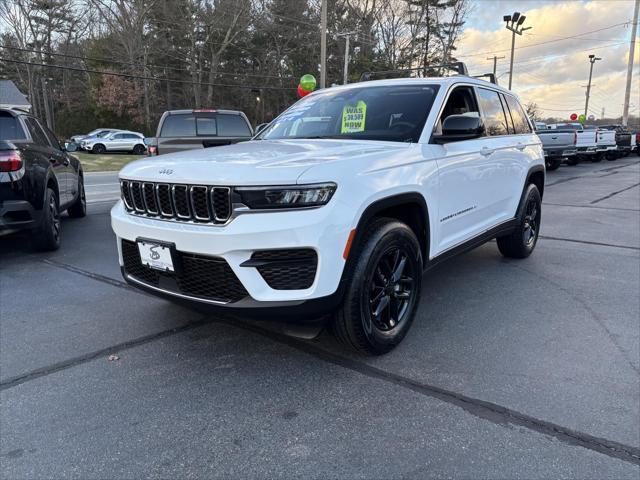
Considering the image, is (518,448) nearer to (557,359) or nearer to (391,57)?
(557,359)

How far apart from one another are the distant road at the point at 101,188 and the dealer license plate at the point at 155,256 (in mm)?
8735

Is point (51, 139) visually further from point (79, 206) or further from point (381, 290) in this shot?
point (381, 290)

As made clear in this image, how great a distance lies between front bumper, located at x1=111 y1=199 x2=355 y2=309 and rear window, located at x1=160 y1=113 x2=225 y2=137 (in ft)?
25.6

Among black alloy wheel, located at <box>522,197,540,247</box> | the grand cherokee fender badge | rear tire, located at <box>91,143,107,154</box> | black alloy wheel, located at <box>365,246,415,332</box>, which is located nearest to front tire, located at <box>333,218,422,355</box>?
black alloy wheel, located at <box>365,246,415,332</box>

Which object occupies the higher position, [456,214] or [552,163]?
[456,214]

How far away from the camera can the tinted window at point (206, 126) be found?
1024cm

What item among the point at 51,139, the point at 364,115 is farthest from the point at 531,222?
the point at 51,139

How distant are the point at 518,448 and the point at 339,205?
1.52 meters

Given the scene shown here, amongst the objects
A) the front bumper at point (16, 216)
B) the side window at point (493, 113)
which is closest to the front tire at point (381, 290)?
the side window at point (493, 113)

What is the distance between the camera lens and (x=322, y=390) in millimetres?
2947

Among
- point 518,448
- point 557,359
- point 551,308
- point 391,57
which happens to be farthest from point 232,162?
point 391,57

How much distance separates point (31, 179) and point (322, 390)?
4.54 meters

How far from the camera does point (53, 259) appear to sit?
5996mm

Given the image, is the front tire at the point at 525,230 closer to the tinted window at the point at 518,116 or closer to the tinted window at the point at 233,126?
the tinted window at the point at 518,116
